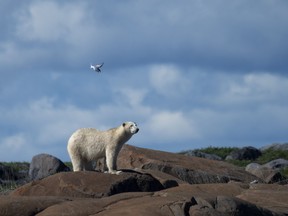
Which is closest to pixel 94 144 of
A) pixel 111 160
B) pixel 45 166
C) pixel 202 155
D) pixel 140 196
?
pixel 111 160

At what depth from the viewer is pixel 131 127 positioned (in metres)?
23.7

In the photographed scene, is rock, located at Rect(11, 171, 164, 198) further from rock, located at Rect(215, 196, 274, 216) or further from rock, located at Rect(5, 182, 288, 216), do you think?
rock, located at Rect(215, 196, 274, 216)

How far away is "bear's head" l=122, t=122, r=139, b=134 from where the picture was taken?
23.7 metres

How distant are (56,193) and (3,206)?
118 inches

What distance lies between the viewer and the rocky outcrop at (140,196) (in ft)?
55.9

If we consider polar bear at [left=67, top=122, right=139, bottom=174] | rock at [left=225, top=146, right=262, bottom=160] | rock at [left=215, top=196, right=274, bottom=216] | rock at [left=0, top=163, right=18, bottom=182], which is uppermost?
rock at [left=225, top=146, right=262, bottom=160]

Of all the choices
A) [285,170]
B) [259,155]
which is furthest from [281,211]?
[259,155]

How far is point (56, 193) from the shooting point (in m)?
20.3

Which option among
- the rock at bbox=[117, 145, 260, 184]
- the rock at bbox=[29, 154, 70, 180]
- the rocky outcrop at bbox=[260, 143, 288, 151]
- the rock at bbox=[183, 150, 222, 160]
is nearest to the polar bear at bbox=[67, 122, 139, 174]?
the rock at bbox=[117, 145, 260, 184]

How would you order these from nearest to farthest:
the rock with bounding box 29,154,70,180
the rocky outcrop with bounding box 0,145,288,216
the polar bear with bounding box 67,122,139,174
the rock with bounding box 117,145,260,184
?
the rocky outcrop with bounding box 0,145,288,216 → the polar bear with bounding box 67,122,139,174 → the rock with bounding box 117,145,260,184 → the rock with bounding box 29,154,70,180

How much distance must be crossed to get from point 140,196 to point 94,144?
5.21m

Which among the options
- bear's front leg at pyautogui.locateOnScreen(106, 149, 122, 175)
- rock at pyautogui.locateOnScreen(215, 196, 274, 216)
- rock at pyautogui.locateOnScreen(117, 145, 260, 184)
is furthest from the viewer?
rock at pyautogui.locateOnScreen(117, 145, 260, 184)

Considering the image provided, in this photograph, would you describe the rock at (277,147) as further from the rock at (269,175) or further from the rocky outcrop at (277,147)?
the rock at (269,175)

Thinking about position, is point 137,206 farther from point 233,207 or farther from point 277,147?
point 277,147
